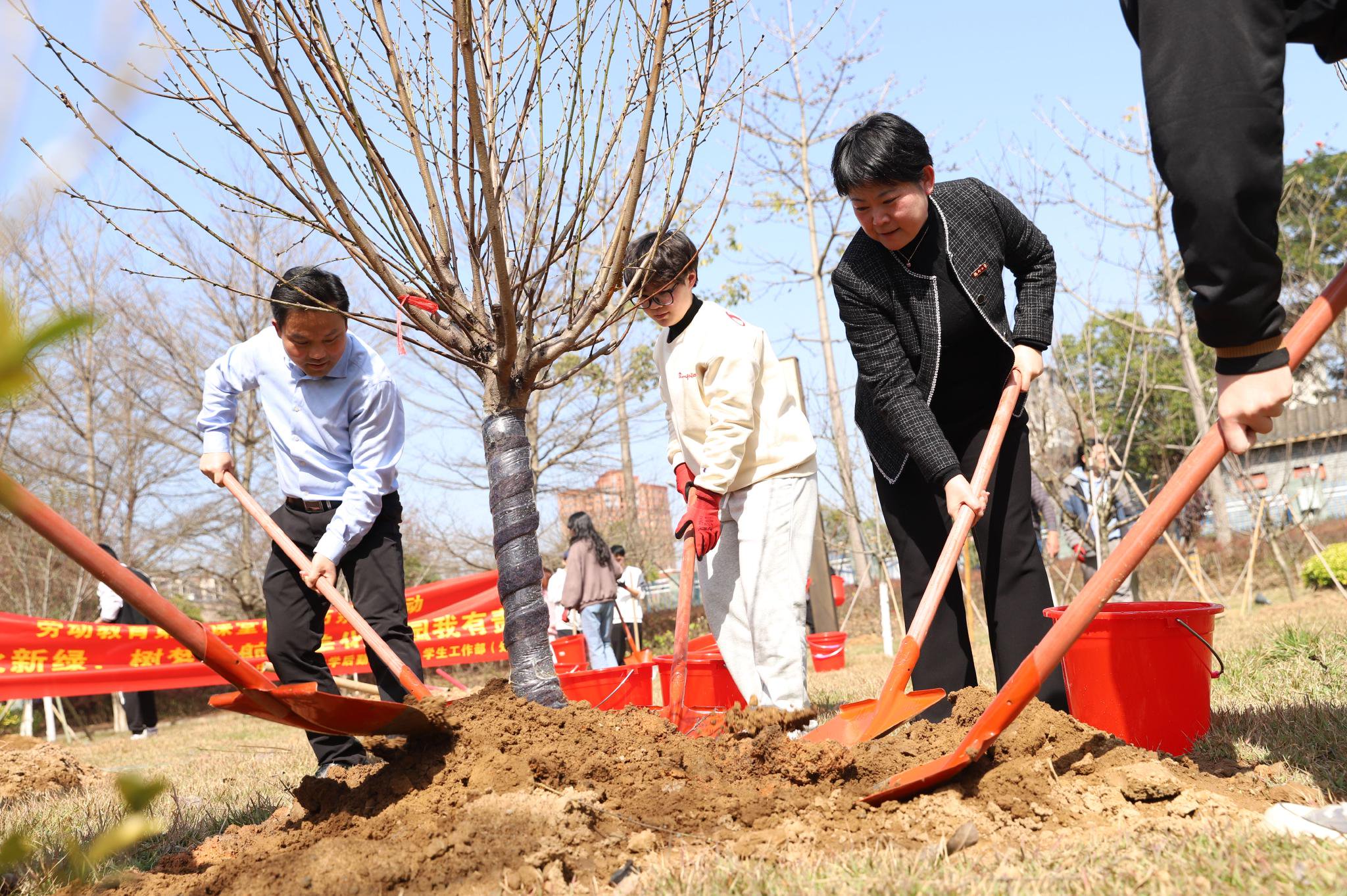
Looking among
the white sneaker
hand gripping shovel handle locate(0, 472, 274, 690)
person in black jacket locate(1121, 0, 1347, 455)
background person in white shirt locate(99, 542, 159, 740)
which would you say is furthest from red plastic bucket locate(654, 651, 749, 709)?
background person in white shirt locate(99, 542, 159, 740)

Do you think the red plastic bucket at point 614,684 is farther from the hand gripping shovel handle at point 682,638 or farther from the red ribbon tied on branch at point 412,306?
the red ribbon tied on branch at point 412,306

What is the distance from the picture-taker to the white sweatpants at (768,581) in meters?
3.51

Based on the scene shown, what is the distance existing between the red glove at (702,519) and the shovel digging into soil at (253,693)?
119cm

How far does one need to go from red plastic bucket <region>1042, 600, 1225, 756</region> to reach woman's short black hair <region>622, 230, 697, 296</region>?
5.46 feet

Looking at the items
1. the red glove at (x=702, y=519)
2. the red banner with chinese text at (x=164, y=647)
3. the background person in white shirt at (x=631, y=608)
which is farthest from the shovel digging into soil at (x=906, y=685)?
the background person in white shirt at (x=631, y=608)

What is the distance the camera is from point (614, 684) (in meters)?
4.77

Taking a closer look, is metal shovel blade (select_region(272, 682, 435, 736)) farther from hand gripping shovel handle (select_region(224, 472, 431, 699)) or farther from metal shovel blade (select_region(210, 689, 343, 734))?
hand gripping shovel handle (select_region(224, 472, 431, 699))

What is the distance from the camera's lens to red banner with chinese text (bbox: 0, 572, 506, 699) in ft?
31.3

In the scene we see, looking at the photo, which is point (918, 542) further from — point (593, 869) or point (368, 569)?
point (368, 569)

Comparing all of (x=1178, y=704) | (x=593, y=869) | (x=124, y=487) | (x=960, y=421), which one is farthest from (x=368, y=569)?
(x=124, y=487)

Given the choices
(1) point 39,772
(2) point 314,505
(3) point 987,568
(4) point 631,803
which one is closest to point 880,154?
(3) point 987,568

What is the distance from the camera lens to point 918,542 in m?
3.25

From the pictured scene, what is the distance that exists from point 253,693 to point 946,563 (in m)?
1.77

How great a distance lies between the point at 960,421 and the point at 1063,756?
1152 millimetres
